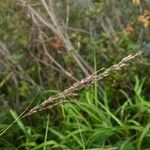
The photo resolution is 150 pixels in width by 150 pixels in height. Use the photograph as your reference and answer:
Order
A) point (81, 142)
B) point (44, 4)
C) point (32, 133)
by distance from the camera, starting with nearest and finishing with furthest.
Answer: point (81, 142) → point (32, 133) → point (44, 4)

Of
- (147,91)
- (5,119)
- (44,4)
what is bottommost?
(147,91)

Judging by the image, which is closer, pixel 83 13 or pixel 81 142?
pixel 81 142

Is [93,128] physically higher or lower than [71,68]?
lower

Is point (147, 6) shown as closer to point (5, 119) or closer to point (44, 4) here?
point (44, 4)

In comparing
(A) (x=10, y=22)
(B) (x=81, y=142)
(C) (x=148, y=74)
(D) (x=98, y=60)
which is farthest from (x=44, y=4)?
(B) (x=81, y=142)

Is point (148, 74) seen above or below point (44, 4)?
below

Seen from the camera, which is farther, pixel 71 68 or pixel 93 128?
pixel 71 68

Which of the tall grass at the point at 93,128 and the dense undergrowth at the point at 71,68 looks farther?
the dense undergrowth at the point at 71,68

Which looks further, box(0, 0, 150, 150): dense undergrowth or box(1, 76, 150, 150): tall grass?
box(0, 0, 150, 150): dense undergrowth
